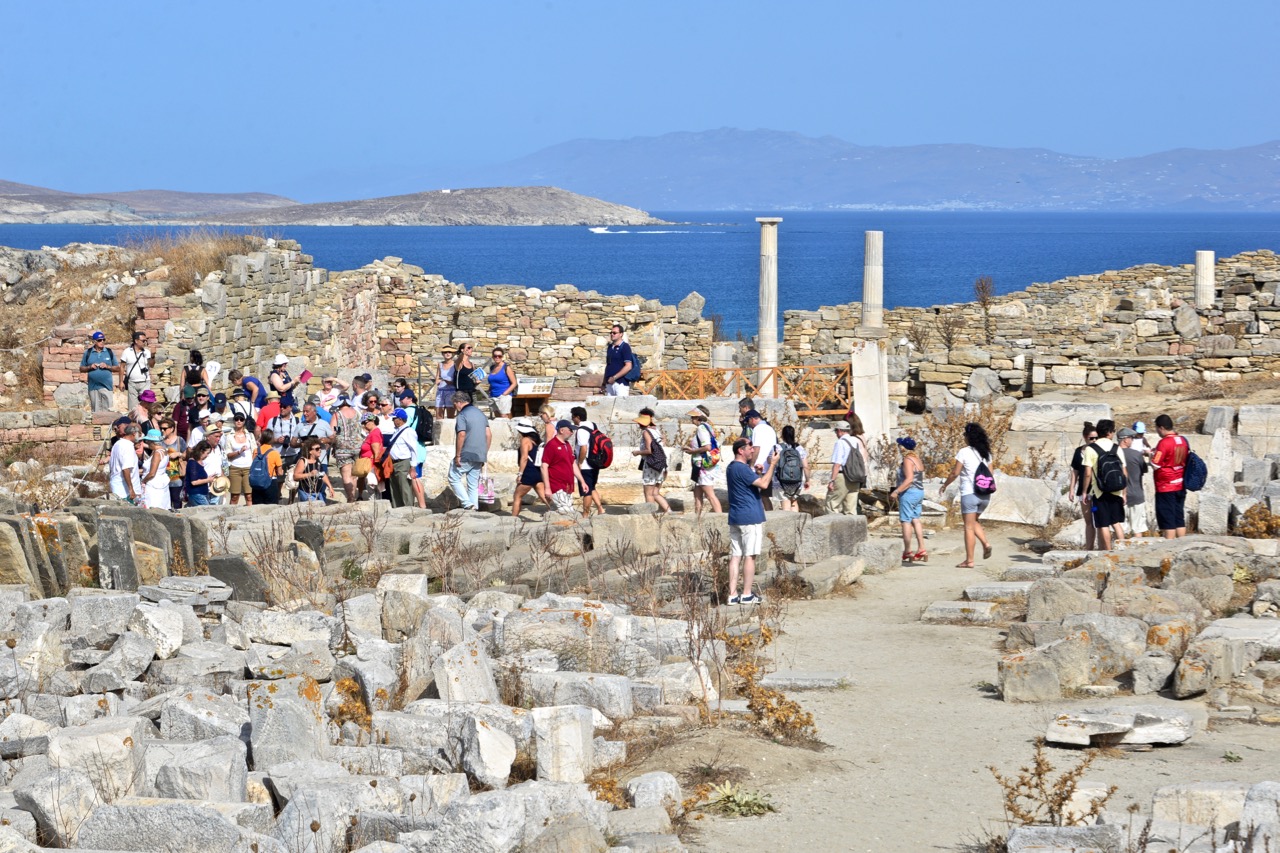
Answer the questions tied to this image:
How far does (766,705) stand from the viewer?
8.48m

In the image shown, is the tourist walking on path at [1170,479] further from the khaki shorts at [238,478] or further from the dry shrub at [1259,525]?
the khaki shorts at [238,478]

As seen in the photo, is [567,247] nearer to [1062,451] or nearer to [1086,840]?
[1062,451]

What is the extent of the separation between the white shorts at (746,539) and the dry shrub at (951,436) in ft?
17.3

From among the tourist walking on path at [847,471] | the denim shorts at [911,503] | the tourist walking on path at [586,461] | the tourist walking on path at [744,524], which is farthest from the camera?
the tourist walking on path at [586,461]

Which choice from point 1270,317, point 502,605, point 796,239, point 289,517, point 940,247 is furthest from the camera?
point 796,239

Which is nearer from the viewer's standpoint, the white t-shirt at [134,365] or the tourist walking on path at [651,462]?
the tourist walking on path at [651,462]

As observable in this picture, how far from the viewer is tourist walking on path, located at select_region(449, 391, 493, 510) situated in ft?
47.2

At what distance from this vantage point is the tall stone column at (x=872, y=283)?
2481 centimetres

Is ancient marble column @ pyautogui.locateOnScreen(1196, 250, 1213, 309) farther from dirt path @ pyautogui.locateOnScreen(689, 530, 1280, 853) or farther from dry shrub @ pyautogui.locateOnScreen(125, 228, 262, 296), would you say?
dirt path @ pyautogui.locateOnScreen(689, 530, 1280, 853)

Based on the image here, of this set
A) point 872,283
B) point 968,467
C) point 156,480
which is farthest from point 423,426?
point 872,283

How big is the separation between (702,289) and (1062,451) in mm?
63989

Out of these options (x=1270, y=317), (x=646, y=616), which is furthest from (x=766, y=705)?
(x=1270, y=317)

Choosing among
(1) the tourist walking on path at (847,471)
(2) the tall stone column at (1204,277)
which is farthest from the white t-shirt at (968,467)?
(2) the tall stone column at (1204,277)

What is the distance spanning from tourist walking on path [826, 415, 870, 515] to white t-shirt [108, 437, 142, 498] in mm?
6661
